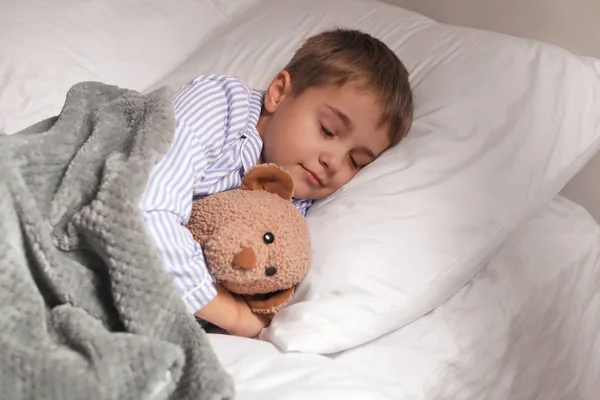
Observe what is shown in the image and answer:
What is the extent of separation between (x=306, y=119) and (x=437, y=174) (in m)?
0.21

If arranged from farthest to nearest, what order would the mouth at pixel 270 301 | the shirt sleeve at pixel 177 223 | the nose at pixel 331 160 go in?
1. the nose at pixel 331 160
2. the mouth at pixel 270 301
3. the shirt sleeve at pixel 177 223

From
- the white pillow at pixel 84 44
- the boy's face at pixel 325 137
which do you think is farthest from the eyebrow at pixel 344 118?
the white pillow at pixel 84 44

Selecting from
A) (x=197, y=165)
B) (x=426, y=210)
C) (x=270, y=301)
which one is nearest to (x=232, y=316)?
(x=270, y=301)

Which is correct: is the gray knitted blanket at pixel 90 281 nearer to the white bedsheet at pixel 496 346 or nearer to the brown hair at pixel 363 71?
the white bedsheet at pixel 496 346

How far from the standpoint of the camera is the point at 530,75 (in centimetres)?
114

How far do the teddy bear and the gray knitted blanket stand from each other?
0.45ft

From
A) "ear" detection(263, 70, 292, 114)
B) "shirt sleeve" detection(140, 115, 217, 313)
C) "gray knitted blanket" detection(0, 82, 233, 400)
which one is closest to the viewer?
"gray knitted blanket" detection(0, 82, 233, 400)

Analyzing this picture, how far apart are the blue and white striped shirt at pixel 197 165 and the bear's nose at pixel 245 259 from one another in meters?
0.04

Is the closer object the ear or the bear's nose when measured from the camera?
the bear's nose

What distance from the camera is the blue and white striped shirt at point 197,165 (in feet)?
2.62

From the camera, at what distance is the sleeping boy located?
1.00 meters

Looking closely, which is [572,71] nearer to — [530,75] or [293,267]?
[530,75]

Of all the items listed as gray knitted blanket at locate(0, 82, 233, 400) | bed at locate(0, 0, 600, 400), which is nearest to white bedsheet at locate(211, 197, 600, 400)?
bed at locate(0, 0, 600, 400)

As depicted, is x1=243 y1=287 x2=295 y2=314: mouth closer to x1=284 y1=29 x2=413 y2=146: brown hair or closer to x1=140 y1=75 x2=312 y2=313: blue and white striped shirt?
x1=140 y1=75 x2=312 y2=313: blue and white striped shirt
